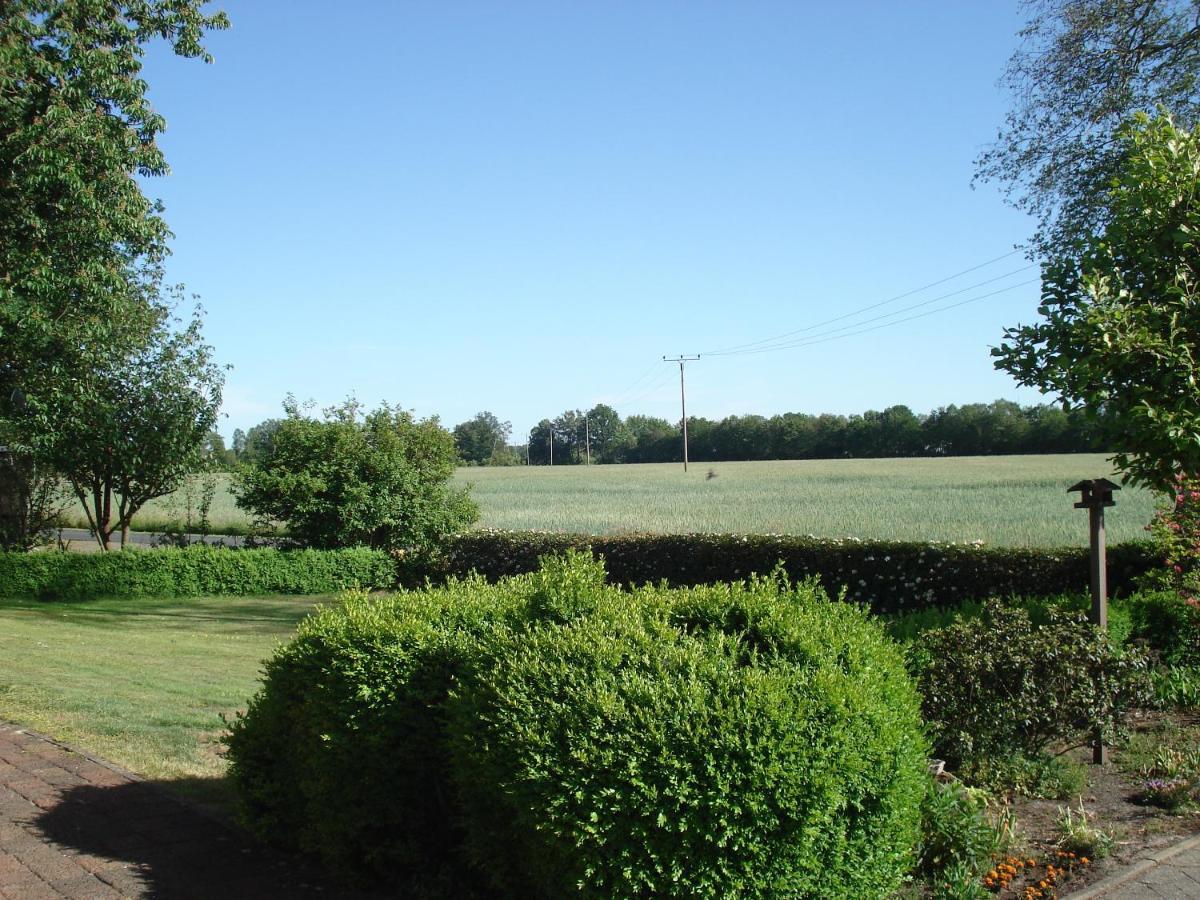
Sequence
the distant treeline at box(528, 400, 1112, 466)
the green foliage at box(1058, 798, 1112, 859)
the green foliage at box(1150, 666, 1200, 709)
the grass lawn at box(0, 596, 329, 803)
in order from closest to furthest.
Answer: the green foliage at box(1058, 798, 1112, 859) < the grass lawn at box(0, 596, 329, 803) < the green foliage at box(1150, 666, 1200, 709) < the distant treeline at box(528, 400, 1112, 466)

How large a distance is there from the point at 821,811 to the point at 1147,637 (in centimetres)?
703

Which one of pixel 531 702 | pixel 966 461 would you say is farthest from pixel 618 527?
pixel 966 461

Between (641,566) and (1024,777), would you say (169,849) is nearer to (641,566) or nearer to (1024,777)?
(1024,777)

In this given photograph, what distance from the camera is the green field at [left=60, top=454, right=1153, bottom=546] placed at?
21.6 meters

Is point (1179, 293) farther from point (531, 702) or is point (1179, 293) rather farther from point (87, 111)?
point (87, 111)

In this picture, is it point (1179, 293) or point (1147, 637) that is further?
point (1147, 637)

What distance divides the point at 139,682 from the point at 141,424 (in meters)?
18.0

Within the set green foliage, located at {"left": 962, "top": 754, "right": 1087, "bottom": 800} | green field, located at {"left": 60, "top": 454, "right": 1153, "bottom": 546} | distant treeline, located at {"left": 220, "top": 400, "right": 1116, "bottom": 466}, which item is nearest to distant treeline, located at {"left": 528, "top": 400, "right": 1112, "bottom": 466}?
distant treeline, located at {"left": 220, "top": 400, "right": 1116, "bottom": 466}

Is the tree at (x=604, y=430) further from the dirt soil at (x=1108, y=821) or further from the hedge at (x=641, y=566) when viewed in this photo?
the dirt soil at (x=1108, y=821)

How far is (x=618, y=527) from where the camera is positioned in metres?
27.0

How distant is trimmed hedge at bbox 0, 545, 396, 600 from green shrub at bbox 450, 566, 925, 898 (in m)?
18.8

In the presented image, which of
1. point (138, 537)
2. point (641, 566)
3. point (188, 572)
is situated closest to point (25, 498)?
point (188, 572)

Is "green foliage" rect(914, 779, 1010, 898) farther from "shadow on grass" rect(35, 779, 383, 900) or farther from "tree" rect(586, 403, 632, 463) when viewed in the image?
"tree" rect(586, 403, 632, 463)

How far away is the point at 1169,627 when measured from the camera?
8.94m
